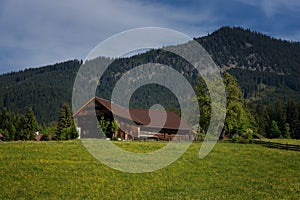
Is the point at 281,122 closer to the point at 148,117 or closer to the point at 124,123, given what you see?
the point at 148,117

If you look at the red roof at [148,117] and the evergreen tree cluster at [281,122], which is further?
the evergreen tree cluster at [281,122]

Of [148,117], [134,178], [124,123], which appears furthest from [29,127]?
[134,178]

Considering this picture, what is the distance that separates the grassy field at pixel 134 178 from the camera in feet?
67.9

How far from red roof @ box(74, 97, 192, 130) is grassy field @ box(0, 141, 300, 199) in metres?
41.6

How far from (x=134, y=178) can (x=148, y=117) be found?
207 feet

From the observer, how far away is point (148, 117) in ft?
288

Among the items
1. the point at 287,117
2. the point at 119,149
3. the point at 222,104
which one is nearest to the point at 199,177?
the point at 119,149

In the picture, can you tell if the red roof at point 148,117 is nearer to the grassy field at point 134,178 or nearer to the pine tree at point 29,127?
the pine tree at point 29,127

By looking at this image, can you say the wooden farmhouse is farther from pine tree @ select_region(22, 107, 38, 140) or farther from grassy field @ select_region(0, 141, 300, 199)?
pine tree @ select_region(22, 107, 38, 140)

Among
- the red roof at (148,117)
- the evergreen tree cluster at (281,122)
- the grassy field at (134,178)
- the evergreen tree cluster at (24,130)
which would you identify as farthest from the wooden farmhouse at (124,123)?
the evergreen tree cluster at (281,122)

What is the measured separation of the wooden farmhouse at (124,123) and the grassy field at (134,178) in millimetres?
37727

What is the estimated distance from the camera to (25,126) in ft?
384

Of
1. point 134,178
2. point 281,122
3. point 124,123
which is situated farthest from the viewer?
point 281,122

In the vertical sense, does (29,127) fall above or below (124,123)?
below
